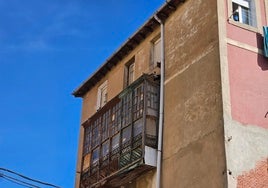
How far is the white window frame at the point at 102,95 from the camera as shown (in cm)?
2573

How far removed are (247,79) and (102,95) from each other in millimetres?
9657

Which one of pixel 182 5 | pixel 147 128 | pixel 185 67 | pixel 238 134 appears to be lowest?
pixel 238 134

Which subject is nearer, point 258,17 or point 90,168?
point 258,17

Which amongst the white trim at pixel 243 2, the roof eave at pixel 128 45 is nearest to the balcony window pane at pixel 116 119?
the roof eave at pixel 128 45

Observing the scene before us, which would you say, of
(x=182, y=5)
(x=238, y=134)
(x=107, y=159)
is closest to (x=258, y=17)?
(x=182, y=5)

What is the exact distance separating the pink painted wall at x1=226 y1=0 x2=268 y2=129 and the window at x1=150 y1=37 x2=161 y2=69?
4328 millimetres

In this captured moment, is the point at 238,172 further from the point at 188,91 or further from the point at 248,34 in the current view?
the point at 248,34

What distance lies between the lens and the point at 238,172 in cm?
1628

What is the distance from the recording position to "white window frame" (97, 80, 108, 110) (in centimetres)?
2573

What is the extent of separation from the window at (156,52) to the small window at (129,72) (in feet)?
5.25

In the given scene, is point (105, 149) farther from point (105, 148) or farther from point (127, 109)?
point (127, 109)

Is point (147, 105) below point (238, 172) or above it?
above

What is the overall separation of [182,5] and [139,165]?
6626 millimetres

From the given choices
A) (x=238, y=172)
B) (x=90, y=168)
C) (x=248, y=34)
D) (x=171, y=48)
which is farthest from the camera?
(x=90, y=168)
